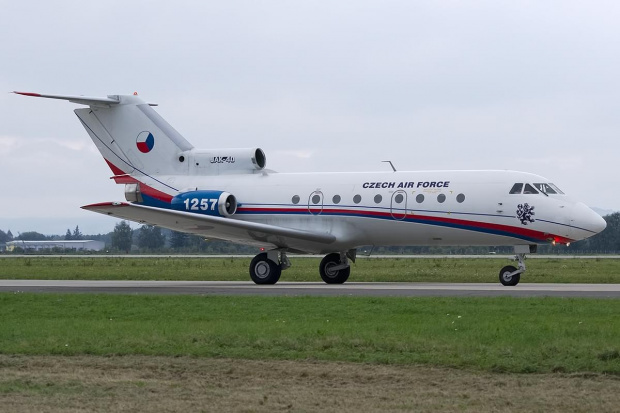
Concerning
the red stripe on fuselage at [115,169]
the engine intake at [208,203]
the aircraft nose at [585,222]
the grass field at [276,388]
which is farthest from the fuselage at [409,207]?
the grass field at [276,388]

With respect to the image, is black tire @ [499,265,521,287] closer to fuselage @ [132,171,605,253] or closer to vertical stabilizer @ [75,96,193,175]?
fuselage @ [132,171,605,253]

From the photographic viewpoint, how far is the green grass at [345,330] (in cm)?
1427

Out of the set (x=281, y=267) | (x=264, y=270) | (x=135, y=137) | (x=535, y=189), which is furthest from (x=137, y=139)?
(x=535, y=189)

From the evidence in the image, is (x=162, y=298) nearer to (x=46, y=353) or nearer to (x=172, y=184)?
(x=46, y=353)

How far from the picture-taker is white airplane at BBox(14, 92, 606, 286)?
31.5 m

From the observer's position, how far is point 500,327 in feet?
55.5

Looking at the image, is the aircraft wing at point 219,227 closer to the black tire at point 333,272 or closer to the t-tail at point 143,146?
the black tire at point 333,272

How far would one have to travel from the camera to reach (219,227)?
33531 millimetres

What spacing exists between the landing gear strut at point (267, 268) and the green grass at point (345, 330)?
1039cm

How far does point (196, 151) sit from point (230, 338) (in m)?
22.3

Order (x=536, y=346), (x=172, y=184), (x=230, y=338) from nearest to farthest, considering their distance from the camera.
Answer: (x=536, y=346)
(x=230, y=338)
(x=172, y=184)

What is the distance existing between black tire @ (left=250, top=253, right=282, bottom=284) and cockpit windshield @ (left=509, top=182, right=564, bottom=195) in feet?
27.2

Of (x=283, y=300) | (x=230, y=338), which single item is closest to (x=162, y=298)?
(x=283, y=300)

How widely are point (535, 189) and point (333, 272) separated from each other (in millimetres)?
7843
